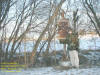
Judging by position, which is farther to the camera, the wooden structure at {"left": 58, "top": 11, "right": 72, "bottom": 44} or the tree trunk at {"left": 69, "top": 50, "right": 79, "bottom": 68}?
the wooden structure at {"left": 58, "top": 11, "right": 72, "bottom": 44}

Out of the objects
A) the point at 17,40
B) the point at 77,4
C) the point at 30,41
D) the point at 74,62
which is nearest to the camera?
the point at 74,62

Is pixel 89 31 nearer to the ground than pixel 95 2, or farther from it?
nearer to the ground

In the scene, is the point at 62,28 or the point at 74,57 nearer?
the point at 74,57

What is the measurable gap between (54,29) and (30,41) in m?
2.50

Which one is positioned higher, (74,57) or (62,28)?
(62,28)

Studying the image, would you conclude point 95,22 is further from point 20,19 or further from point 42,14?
point 20,19

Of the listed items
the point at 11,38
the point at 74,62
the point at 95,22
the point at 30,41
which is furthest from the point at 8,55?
the point at 95,22

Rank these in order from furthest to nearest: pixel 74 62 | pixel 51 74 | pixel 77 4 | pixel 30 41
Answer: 1. pixel 77 4
2. pixel 30 41
3. pixel 74 62
4. pixel 51 74

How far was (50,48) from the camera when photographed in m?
14.8

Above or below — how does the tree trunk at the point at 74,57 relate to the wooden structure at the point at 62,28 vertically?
below

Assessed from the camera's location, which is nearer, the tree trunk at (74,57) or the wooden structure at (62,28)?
the tree trunk at (74,57)

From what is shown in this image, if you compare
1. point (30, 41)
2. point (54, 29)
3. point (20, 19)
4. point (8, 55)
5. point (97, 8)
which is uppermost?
point (97, 8)

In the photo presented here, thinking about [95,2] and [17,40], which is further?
[95,2]

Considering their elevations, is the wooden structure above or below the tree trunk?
above
